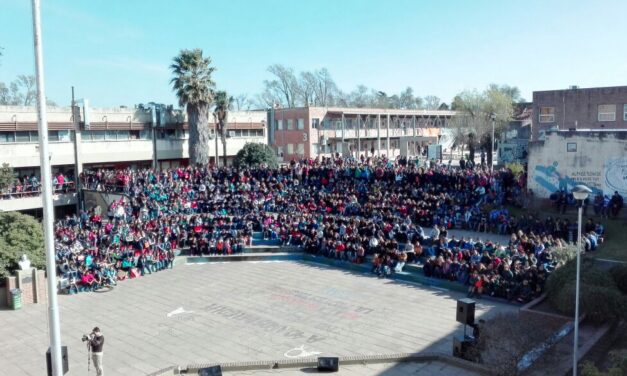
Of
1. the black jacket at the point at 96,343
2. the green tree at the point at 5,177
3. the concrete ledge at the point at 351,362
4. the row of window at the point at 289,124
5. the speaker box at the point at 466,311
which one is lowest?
the concrete ledge at the point at 351,362

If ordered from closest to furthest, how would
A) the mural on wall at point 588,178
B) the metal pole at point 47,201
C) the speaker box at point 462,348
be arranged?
the metal pole at point 47,201 < the speaker box at point 462,348 < the mural on wall at point 588,178

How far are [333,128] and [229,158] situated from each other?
13.2 metres

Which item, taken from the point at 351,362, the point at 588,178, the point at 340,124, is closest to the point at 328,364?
the point at 351,362

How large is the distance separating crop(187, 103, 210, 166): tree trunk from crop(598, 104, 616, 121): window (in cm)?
3013

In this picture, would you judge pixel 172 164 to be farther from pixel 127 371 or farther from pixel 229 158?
pixel 127 371

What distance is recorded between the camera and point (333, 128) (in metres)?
57.8

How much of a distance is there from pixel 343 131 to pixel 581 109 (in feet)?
76.1

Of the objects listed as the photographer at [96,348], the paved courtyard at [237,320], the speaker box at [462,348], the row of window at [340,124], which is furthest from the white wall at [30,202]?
the speaker box at [462,348]

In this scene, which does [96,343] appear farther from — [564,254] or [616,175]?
[616,175]

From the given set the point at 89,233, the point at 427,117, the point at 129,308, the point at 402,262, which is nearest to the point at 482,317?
the point at 402,262

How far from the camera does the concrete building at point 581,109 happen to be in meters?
39.8

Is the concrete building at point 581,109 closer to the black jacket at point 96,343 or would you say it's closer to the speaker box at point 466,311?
the speaker box at point 466,311

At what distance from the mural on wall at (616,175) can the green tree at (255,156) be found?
24085mm

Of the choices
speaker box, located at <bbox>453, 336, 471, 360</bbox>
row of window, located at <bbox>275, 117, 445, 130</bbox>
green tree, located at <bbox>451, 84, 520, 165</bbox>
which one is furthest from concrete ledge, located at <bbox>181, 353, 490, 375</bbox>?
green tree, located at <bbox>451, 84, 520, 165</bbox>
